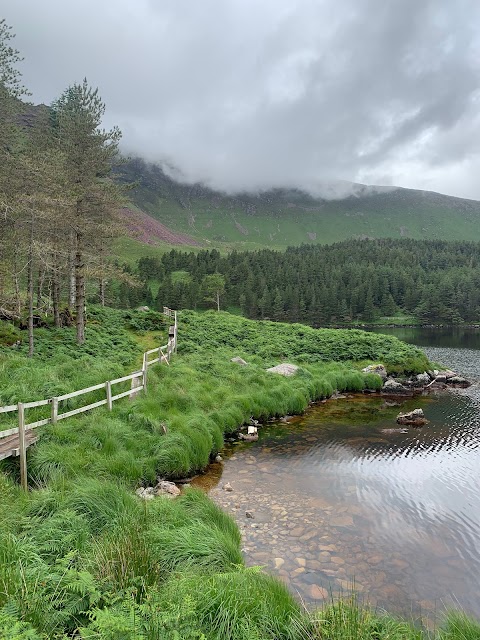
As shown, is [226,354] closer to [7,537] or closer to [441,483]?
[441,483]

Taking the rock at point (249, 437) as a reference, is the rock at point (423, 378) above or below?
below

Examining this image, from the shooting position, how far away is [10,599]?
Result: 4.61m

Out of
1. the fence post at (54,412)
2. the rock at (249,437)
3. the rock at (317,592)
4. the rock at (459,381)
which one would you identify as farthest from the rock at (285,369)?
the rock at (317,592)

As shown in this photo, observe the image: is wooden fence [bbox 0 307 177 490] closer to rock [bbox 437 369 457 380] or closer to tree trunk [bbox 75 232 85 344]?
tree trunk [bbox 75 232 85 344]

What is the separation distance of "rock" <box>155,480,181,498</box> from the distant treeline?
86.6 metres

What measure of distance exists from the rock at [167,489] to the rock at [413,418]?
14.4 meters

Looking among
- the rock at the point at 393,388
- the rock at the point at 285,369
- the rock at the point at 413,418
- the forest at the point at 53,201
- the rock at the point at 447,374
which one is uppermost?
the forest at the point at 53,201

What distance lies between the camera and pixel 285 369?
27656mm

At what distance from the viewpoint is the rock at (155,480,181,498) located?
36.9 feet

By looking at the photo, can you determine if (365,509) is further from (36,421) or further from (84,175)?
(84,175)

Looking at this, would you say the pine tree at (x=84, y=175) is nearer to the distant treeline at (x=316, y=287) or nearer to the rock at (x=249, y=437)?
the rock at (x=249, y=437)

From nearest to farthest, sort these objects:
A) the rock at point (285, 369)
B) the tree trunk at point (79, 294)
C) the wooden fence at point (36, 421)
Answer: the wooden fence at point (36, 421) → the rock at point (285, 369) → the tree trunk at point (79, 294)

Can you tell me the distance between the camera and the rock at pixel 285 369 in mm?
27036

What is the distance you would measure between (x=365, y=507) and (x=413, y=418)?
11.7m
